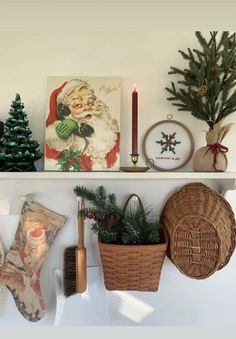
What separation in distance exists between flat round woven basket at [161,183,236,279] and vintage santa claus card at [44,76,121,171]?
0.20m

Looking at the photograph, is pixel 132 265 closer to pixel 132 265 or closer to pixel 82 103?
pixel 132 265

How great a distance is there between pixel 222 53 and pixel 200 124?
0.18 meters

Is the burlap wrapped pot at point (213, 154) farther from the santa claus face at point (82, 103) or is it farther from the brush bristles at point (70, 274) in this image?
the brush bristles at point (70, 274)

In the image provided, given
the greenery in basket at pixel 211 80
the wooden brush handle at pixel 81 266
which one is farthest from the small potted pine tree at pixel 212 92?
the wooden brush handle at pixel 81 266

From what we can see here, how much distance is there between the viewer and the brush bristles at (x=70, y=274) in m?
0.85

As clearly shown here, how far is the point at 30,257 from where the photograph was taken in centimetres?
85

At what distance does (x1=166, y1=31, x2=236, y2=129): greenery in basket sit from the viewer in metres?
0.79

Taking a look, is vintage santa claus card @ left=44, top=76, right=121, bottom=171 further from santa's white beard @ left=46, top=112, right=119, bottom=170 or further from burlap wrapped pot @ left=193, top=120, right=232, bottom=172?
burlap wrapped pot @ left=193, top=120, right=232, bottom=172

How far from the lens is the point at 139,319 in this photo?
0.87 m

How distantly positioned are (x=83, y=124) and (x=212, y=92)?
1.05 ft

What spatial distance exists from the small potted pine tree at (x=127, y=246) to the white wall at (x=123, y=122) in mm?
83

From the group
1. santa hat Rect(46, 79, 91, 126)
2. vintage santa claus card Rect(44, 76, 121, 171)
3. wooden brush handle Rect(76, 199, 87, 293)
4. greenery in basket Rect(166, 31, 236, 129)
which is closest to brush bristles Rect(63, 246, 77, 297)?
wooden brush handle Rect(76, 199, 87, 293)

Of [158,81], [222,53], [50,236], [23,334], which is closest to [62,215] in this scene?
[50,236]

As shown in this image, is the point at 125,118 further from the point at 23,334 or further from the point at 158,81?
the point at 23,334
